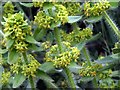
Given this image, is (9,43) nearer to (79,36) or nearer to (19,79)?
(19,79)

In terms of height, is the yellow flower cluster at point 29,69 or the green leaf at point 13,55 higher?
the green leaf at point 13,55

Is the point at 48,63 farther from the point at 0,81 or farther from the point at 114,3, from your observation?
the point at 114,3

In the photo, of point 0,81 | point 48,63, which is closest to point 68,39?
point 48,63

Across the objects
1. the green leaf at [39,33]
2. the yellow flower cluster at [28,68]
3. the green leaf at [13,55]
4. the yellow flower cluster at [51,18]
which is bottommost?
the yellow flower cluster at [28,68]

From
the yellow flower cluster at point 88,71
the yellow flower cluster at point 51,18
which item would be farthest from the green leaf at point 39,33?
the yellow flower cluster at point 88,71

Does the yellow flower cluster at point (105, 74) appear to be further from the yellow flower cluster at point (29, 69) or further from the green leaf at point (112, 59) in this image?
the yellow flower cluster at point (29, 69)

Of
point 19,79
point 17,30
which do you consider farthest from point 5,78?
point 17,30
